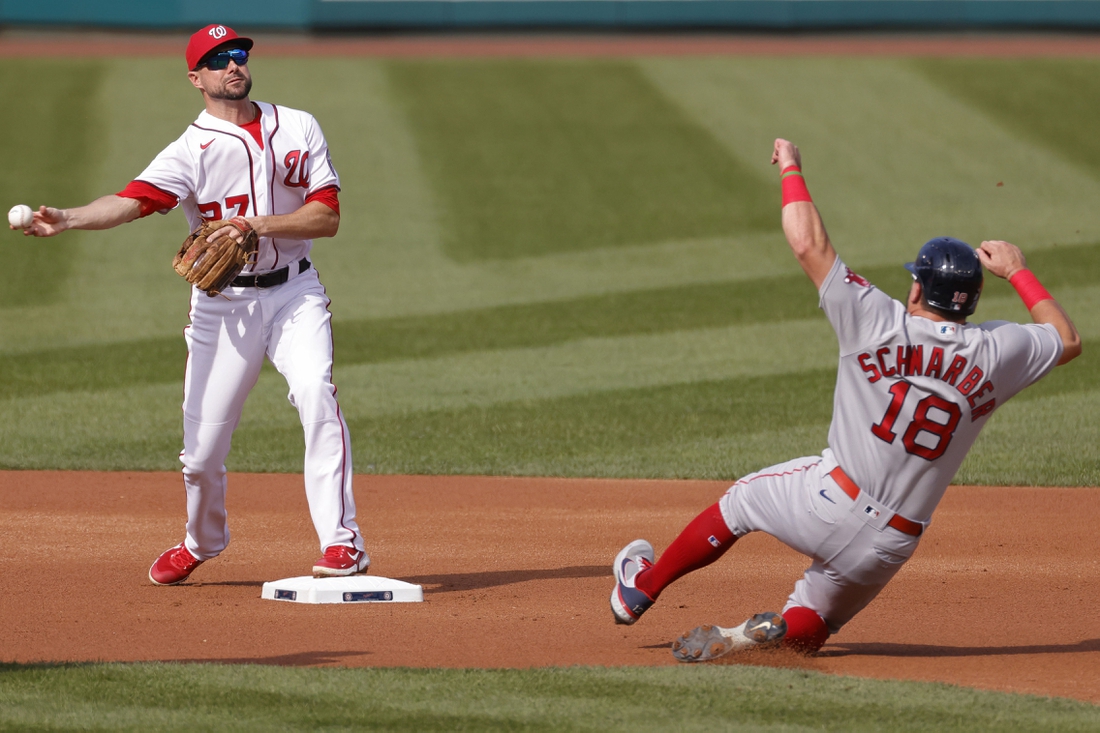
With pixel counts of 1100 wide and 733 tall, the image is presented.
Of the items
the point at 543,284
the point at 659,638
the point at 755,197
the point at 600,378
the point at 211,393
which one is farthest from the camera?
the point at 755,197

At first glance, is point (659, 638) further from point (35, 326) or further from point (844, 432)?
point (35, 326)

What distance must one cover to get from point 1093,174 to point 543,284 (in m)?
9.41

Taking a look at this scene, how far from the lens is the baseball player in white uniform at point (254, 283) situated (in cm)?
551

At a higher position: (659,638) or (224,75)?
(224,75)

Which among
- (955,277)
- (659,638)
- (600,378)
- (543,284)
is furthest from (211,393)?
(543,284)

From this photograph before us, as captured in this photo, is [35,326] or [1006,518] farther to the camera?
[35,326]

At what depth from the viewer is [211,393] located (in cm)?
566

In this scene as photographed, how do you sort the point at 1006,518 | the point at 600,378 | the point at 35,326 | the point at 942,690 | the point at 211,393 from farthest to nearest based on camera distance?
the point at 35,326 < the point at 600,378 < the point at 1006,518 < the point at 211,393 < the point at 942,690

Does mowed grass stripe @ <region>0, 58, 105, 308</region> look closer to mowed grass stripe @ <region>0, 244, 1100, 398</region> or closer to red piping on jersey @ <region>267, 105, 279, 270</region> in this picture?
mowed grass stripe @ <region>0, 244, 1100, 398</region>

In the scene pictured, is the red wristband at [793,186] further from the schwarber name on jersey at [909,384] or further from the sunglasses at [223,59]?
the sunglasses at [223,59]

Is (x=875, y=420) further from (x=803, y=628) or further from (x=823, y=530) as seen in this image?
(x=803, y=628)

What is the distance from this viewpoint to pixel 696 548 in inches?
187

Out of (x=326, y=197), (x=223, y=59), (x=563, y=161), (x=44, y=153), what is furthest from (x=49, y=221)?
(x=44, y=153)

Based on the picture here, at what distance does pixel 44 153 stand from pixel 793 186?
679 inches
